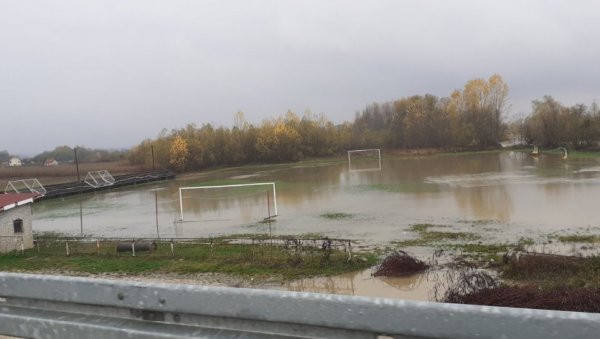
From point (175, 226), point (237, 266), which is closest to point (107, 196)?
point (175, 226)

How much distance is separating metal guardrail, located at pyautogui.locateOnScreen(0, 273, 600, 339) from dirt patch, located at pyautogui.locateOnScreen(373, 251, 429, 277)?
508 inches

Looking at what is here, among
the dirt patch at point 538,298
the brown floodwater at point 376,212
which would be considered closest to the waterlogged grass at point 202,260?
the brown floodwater at point 376,212

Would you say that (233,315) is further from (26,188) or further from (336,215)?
(26,188)

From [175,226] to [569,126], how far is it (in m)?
68.8

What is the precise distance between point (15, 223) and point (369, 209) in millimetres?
18294

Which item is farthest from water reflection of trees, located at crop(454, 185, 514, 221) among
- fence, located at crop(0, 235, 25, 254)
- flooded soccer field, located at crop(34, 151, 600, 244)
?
fence, located at crop(0, 235, 25, 254)

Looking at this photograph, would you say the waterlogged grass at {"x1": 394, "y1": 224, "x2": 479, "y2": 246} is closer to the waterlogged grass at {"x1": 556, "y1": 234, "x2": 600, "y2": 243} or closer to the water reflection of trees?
the waterlogged grass at {"x1": 556, "y1": 234, "x2": 600, "y2": 243}

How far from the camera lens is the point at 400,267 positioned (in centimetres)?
1486

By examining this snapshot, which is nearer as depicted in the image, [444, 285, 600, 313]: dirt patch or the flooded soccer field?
[444, 285, 600, 313]: dirt patch

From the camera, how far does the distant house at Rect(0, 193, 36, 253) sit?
21.3m

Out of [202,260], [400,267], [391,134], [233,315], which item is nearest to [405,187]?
[202,260]

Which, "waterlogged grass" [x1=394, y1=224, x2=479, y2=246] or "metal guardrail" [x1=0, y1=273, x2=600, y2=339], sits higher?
"metal guardrail" [x1=0, y1=273, x2=600, y2=339]

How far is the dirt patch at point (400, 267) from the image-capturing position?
48.5 feet

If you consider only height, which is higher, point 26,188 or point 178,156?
point 178,156
